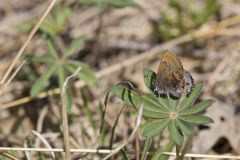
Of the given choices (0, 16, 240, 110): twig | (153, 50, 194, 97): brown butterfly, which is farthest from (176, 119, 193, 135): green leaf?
(0, 16, 240, 110): twig

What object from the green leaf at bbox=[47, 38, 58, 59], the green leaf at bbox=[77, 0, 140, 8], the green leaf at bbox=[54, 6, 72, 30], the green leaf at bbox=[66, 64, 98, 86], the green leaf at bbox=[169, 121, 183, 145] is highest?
the green leaf at bbox=[77, 0, 140, 8]

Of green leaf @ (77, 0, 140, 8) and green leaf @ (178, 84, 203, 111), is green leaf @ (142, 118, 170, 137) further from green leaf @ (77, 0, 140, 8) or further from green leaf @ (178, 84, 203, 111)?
green leaf @ (77, 0, 140, 8)

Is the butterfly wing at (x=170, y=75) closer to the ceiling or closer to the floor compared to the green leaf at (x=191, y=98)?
closer to the ceiling

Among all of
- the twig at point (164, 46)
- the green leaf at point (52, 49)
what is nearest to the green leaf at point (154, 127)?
the green leaf at point (52, 49)

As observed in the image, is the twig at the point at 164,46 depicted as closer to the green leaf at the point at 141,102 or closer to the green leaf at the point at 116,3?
the green leaf at the point at 116,3

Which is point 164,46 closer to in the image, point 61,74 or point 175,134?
point 61,74

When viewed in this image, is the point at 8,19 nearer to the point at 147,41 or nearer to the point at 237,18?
the point at 147,41
